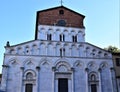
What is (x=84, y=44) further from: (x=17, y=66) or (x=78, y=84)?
(x=17, y=66)

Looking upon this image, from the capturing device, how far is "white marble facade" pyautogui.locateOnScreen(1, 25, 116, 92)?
21.5 meters

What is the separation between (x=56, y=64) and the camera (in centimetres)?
2288

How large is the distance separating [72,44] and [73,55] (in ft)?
5.22

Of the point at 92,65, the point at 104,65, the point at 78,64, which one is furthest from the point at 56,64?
the point at 104,65

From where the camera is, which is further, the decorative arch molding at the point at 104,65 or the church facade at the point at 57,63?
the decorative arch molding at the point at 104,65

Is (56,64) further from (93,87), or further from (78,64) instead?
(93,87)

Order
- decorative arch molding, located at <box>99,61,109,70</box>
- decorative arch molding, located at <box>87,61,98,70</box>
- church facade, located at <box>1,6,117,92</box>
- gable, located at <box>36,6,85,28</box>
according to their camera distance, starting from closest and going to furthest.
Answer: church facade, located at <box>1,6,117,92</box> < decorative arch molding, located at <box>87,61,98,70</box> < decorative arch molding, located at <box>99,61,109,70</box> < gable, located at <box>36,6,85,28</box>

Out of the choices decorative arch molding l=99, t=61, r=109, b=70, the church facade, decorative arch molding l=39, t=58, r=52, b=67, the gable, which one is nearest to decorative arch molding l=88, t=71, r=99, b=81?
the church facade

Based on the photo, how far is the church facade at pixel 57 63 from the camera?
70.6 ft

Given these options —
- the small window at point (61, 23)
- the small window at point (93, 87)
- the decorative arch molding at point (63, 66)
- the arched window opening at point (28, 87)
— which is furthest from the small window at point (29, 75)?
the small window at point (61, 23)

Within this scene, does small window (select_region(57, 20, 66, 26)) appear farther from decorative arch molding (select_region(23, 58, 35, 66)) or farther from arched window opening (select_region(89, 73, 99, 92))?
arched window opening (select_region(89, 73, 99, 92))

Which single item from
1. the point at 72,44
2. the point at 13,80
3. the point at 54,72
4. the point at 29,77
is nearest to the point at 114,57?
the point at 72,44

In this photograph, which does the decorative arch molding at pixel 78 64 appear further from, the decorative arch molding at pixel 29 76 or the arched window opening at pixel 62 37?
the decorative arch molding at pixel 29 76

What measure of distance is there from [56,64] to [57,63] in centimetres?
20
